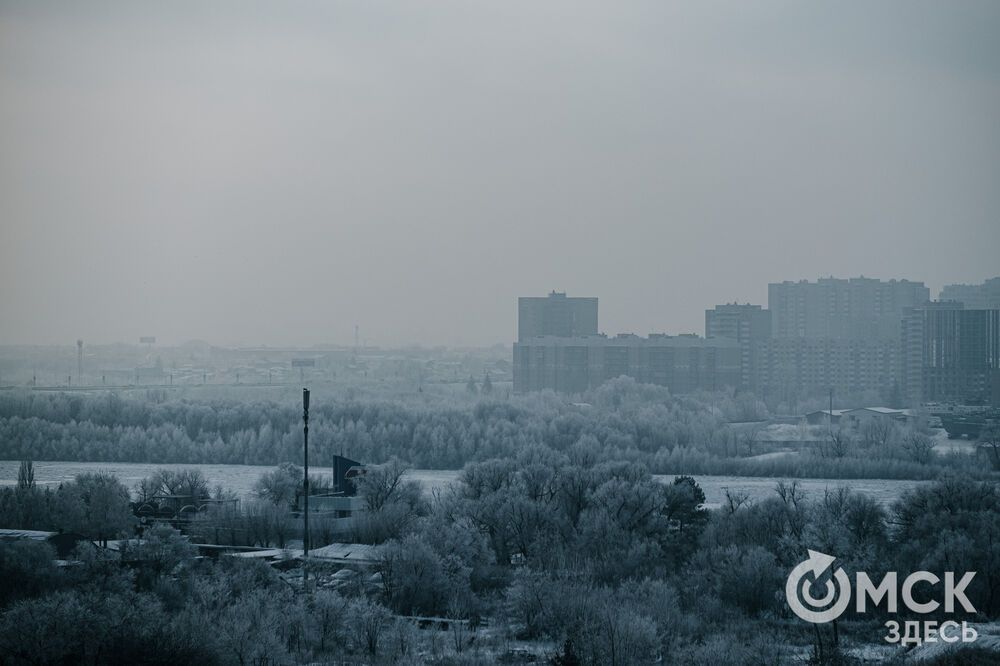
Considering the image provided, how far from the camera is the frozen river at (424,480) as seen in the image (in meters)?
22.9

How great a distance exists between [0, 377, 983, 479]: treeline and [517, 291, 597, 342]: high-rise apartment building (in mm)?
26526

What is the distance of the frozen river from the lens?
22.9m

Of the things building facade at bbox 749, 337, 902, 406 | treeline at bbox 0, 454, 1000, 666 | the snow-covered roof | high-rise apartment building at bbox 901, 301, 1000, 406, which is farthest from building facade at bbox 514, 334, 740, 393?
the snow-covered roof

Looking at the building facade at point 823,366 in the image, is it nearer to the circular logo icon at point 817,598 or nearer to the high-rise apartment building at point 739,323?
the high-rise apartment building at point 739,323

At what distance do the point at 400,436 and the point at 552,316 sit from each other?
33612mm

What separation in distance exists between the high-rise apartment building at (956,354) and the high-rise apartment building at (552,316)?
20977mm

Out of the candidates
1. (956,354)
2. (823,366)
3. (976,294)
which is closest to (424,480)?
(956,354)

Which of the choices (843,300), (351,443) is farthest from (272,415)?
(843,300)

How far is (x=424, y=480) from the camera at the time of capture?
26125mm

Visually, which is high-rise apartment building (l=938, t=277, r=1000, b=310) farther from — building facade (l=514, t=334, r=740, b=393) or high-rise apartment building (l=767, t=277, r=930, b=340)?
building facade (l=514, t=334, r=740, b=393)

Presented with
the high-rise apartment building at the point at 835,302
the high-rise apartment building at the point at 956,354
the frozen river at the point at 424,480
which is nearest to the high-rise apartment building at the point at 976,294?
the high-rise apartment building at the point at 835,302

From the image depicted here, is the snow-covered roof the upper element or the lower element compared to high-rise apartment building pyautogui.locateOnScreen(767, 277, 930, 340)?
lower

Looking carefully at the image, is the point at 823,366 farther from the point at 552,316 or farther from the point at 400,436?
the point at 400,436

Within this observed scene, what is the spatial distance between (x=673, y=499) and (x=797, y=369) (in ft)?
131
